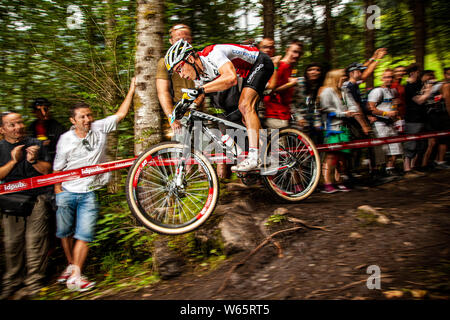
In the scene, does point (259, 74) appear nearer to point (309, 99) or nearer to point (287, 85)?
point (287, 85)

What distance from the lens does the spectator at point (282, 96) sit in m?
4.45

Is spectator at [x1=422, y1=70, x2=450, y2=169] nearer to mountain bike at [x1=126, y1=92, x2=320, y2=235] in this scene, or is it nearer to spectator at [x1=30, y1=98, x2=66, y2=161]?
mountain bike at [x1=126, y1=92, x2=320, y2=235]

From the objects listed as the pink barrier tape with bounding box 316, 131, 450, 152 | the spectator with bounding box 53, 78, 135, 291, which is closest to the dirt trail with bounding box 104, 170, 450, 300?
the spectator with bounding box 53, 78, 135, 291

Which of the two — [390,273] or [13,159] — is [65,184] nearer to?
[13,159]

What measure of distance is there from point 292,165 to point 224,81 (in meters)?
1.67

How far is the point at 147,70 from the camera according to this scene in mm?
3939

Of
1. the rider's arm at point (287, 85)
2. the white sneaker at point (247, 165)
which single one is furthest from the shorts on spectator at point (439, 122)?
the white sneaker at point (247, 165)

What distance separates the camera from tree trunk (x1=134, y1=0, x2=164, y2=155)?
3.88 m

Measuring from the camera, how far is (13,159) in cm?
367

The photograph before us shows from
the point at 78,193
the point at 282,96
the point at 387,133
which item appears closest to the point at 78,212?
the point at 78,193

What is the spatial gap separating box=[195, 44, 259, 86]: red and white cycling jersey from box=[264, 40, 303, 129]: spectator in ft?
3.24

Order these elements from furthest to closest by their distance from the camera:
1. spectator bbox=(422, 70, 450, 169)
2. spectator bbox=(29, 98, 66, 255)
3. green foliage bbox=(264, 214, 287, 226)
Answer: spectator bbox=(422, 70, 450, 169) < spectator bbox=(29, 98, 66, 255) < green foliage bbox=(264, 214, 287, 226)

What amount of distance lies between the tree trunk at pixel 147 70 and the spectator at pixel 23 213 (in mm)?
1423

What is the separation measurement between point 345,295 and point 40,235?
394cm
